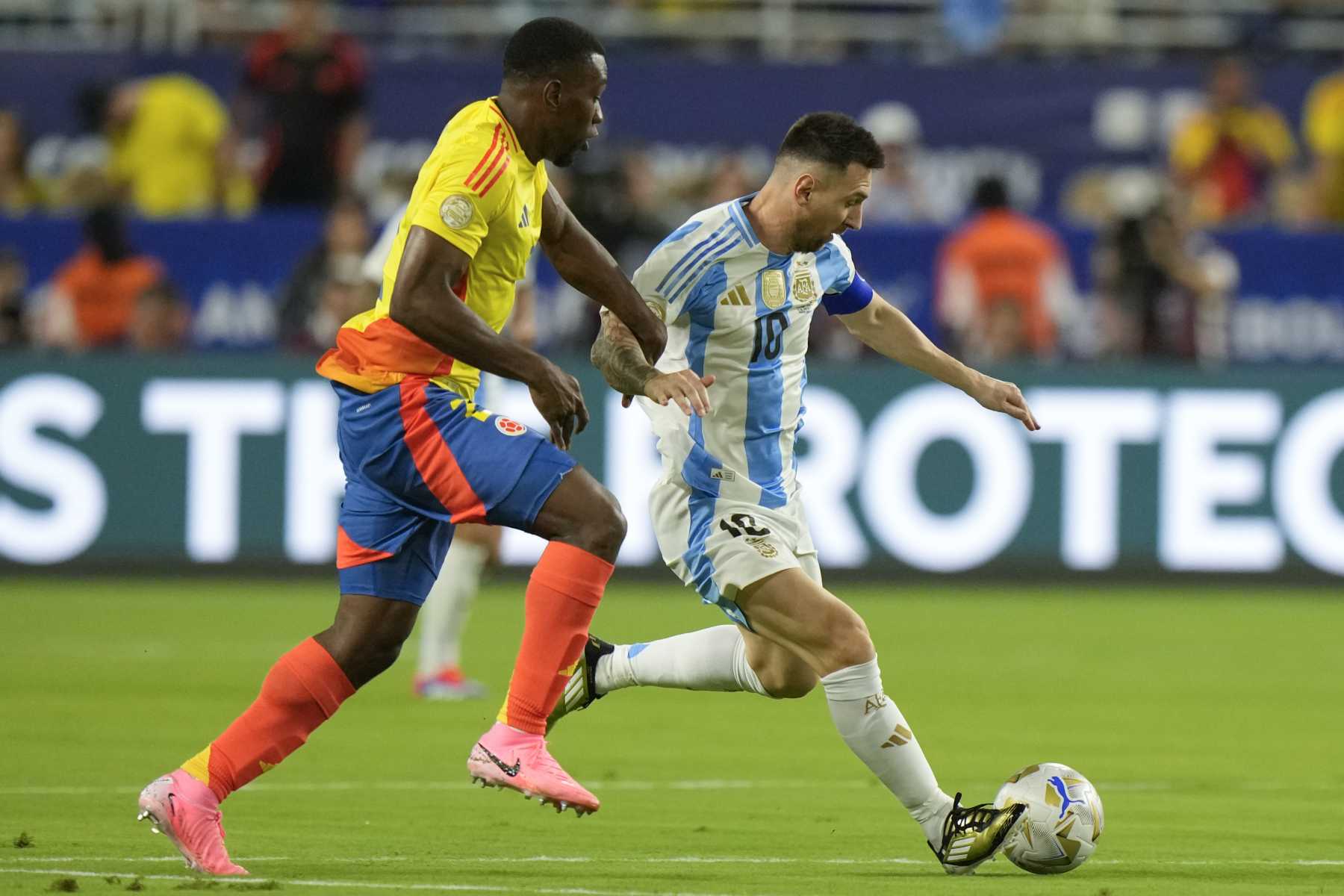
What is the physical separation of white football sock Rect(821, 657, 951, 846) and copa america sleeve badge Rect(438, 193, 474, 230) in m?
1.68

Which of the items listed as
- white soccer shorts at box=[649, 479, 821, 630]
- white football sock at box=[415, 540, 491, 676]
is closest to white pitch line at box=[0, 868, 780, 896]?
white soccer shorts at box=[649, 479, 821, 630]

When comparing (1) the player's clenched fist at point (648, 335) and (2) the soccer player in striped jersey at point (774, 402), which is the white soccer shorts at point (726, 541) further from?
(1) the player's clenched fist at point (648, 335)

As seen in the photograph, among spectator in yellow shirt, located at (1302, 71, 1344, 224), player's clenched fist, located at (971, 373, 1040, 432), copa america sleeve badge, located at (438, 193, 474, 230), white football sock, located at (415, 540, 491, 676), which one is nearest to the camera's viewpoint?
copa america sleeve badge, located at (438, 193, 474, 230)

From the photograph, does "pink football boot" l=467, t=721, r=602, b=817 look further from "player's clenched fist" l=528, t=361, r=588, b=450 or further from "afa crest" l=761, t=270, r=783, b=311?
"afa crest" l=761, t=270, r=783, b=311

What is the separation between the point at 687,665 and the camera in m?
7.85

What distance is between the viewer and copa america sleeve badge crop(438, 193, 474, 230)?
626cm

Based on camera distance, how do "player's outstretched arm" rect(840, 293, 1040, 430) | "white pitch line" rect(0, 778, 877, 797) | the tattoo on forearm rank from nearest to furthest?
the tattoo on forearm, "player's outstretched arm" rect(840, 293, 1040, 430), "white pitch line" rect(0, 778, 877, 797)

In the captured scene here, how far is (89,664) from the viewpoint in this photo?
484 inches

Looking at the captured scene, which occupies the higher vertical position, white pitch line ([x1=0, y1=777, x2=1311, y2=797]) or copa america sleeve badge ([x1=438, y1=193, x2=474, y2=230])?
copa america sleeve badge ([x1=438, y1=193, x2=474, y2=230])

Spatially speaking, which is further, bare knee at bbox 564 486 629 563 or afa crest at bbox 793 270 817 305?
afa crest at bbox 793 270 817 305

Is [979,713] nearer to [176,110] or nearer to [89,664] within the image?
[89,664]

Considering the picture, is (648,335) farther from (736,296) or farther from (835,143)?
(835,143)

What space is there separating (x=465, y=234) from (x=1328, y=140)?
13.6 m

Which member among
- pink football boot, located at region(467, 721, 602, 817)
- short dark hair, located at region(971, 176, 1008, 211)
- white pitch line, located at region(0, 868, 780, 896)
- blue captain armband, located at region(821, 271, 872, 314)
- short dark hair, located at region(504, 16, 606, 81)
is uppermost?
short dark hair, located at region(504, 16, 606, 81)
